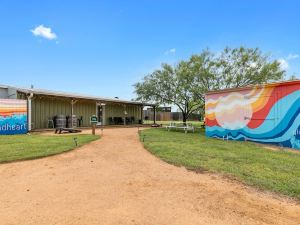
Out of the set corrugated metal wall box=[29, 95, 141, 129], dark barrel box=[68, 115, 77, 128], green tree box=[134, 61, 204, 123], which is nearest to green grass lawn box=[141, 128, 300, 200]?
dark barrel box=[68, 115, 77, 128]

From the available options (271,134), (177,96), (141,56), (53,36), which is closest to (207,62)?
(177,96)

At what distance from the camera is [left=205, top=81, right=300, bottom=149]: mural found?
33.4 ft

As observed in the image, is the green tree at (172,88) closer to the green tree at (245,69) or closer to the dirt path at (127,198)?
the green tree at (245,69)

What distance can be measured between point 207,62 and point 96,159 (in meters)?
14.3

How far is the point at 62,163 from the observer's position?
6363mm

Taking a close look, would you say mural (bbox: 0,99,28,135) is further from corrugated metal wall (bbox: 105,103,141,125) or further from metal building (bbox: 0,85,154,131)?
corrugated metal wall (bbox: 105,103,141,125)

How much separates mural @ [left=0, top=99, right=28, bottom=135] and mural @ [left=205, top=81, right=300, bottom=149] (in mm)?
10316

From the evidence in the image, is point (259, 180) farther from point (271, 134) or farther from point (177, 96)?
point (177, 96)

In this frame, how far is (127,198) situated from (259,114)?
9.29 m

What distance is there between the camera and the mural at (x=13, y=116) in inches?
509

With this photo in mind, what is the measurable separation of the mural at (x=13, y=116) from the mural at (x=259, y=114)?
33.8ft

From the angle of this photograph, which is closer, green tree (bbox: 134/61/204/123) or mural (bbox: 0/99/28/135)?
mural (bbox: 0/99/28/135)

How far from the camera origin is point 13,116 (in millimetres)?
13391

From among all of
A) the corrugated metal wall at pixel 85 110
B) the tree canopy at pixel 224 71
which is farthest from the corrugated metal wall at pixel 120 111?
the tree canopy at pixel 224 71
